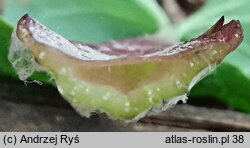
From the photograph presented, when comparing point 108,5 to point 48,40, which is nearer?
point 48,40

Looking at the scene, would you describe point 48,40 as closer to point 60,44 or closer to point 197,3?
point 60,44

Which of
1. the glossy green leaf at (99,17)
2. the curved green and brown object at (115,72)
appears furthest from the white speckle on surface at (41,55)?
the glossy green leaf at (99,17)

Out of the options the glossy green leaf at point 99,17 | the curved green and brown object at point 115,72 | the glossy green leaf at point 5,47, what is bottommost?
the curved green and brown object at point 115,72

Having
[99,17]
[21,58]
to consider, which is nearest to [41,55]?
[21,58]

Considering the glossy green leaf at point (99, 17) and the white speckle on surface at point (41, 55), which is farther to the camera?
the glossy green leaf at point (99, 17)

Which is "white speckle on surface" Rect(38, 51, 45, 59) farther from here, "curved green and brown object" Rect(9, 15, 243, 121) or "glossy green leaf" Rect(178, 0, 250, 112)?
"glossy green leaf" Rect(178, 0, 250, 112)

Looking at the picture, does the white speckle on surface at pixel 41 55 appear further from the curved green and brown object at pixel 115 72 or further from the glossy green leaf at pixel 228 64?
the glossy green leaf at pixel 228 64

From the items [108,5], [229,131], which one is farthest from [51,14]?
[229,131]
